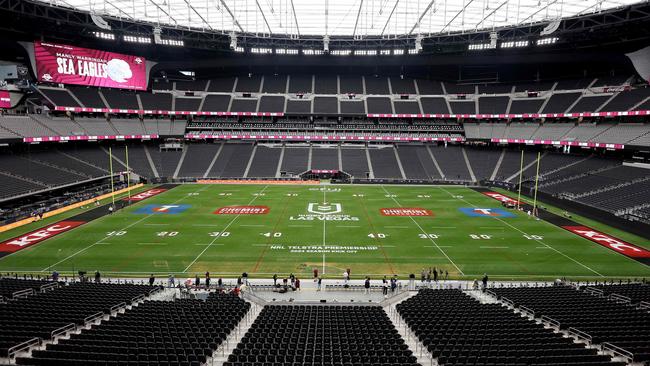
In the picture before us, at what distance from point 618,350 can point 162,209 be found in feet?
131

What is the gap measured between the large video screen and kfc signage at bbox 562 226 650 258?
2726 inches

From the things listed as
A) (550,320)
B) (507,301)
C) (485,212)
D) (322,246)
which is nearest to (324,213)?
(322,246)

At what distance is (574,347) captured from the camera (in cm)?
1145

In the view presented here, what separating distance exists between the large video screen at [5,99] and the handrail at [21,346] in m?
52.2

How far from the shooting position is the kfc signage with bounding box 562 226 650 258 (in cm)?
2697

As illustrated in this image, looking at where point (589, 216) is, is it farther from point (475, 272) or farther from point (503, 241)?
point (475, 272)

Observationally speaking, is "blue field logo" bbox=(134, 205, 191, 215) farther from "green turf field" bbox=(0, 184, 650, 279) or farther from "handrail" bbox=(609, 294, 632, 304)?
"handrail" bbox=(609, 294, 632, 304)

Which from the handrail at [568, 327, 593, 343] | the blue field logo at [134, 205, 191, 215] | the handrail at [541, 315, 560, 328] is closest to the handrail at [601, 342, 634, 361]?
the handrail at [568, 327, 593, 343]

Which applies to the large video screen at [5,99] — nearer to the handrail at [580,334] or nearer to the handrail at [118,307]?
the handrail at [118,307]

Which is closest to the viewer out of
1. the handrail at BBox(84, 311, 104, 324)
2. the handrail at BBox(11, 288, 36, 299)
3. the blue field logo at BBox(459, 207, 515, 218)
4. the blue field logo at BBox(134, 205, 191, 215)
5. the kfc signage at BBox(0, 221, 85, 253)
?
the handrail at BBox(84, 311, 104, 324)

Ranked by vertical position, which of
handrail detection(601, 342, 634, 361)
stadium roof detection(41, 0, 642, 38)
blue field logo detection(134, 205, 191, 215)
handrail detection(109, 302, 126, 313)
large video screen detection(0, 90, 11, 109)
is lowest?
blue field logo detection(134, 205, 191, 215)

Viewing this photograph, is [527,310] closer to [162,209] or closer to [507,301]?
[507,301]

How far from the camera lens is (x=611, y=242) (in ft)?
96.6

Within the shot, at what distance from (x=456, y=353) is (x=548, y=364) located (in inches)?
96.9
